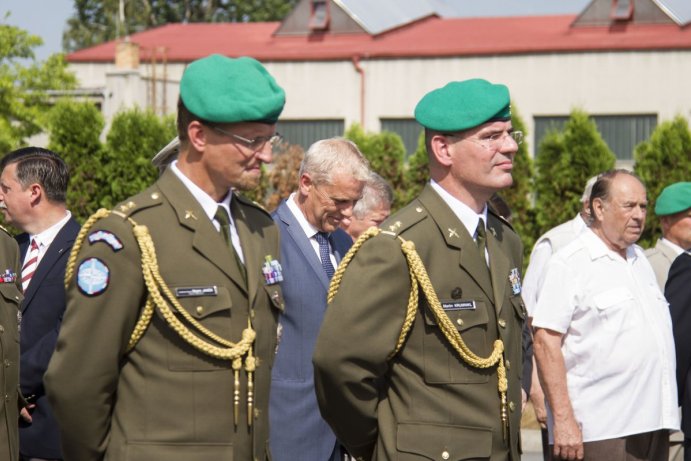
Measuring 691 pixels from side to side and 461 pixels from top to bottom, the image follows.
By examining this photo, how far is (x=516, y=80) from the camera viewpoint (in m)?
30.2

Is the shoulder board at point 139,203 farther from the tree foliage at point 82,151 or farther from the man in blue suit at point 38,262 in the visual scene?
the tree foliage at point 82,151

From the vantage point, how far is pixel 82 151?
65.0 feet

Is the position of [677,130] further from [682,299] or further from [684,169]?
[682,299]

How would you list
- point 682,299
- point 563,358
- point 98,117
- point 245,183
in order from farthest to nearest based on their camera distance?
point 98,117
point 682,299
point 563,358
point 245,183

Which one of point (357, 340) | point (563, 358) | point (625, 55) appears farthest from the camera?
point (625, 55)

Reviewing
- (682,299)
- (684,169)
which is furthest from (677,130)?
(682,299)

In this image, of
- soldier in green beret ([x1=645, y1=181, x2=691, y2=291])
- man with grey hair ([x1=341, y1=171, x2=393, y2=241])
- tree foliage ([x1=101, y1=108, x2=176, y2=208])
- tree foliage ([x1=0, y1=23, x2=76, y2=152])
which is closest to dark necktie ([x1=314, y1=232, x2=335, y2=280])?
man with grey hair ([x1=341, y1=171, x2=393, y2=241])

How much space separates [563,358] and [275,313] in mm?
2245

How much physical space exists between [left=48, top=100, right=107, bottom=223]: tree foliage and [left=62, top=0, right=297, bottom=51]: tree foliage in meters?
33.9

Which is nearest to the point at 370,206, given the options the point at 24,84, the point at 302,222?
the point at 302,222

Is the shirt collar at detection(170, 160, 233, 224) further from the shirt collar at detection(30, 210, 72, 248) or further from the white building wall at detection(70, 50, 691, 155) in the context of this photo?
the white building wall at detection(70, 50, 691, 155)

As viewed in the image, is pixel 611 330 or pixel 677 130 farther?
pixel 677 130

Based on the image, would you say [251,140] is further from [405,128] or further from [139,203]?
[405,128]

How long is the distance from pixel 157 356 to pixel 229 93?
807mm
